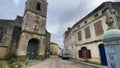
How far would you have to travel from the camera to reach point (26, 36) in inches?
597

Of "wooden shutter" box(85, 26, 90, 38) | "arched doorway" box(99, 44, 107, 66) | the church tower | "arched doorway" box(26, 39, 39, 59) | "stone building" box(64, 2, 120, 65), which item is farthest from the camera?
"arched doorway" box(26, 39, 39, 59)

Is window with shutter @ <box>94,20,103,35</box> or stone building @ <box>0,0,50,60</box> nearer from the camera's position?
window with shutter @ <box>94,20,103,35</box>

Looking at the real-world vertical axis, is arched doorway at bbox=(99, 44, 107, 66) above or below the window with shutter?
below

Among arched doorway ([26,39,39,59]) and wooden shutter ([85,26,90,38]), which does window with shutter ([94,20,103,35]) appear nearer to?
wooden shutter ([85,26,90,38])

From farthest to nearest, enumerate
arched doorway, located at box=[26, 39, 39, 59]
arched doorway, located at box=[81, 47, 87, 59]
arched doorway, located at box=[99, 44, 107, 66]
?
arched doorway, located at box=[26, 39, 39, 59]
arched doorway, located at box=[81, 47, 87, 59]
arched doorway, located at box=[99, 44, 107, 66]

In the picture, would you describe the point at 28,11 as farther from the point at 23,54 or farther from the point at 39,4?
the point at 23,54

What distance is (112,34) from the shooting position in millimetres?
1936

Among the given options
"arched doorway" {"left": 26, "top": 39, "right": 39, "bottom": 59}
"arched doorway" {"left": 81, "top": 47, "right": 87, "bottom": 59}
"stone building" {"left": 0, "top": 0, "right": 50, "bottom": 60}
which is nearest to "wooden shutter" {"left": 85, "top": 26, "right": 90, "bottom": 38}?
"arched doorway" {"left": 81, "top": 47, "right": 87, "bottom": 59}

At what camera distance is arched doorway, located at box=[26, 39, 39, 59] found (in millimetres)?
15503

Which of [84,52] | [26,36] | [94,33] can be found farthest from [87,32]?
[26,36]

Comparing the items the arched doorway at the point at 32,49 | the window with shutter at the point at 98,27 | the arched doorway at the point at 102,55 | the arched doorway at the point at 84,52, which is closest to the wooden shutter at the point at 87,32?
the window with shutter at the point at 98,27

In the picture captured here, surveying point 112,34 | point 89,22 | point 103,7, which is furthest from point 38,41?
point 112,34

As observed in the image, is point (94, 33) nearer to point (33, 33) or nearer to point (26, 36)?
point (33, 33)

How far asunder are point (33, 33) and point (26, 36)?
55.7 inches
